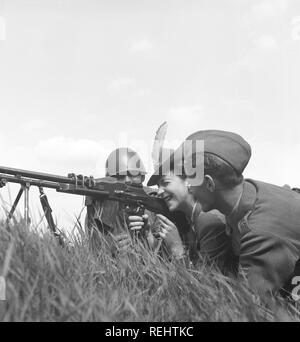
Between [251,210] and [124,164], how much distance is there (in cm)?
401

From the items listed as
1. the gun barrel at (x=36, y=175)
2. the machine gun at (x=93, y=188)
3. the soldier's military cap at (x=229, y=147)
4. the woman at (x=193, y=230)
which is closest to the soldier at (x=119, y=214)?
the machine gun at (x=93, y=188)

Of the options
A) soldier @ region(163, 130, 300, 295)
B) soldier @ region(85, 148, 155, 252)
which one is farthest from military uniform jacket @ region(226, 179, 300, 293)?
soldier @ region(85, 148, 155, 252)

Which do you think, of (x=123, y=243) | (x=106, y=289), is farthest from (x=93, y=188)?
(x=106, y=289)

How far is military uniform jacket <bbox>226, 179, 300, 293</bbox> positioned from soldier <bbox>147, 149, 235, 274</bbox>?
534mm

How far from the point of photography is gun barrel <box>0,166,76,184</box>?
5406mm

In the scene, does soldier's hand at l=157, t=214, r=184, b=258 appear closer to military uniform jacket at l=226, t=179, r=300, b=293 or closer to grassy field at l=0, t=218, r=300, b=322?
grassy field at l=0, t=218, r=300, b=322

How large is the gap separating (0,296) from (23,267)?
244 mm

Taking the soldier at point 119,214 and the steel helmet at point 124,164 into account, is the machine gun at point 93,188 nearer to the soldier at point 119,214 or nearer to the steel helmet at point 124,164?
the soldier at point 119,214

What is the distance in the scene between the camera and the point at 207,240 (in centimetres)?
491

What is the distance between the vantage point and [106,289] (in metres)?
3.77

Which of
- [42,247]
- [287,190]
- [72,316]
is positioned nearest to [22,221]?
[42,247]

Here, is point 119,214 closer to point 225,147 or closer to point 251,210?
point 225,147
